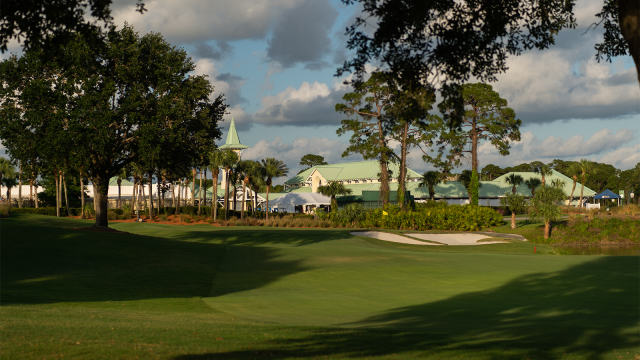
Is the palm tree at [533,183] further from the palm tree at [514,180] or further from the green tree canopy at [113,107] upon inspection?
the green tree canopy at [113,107]

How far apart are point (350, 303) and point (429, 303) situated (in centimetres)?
230

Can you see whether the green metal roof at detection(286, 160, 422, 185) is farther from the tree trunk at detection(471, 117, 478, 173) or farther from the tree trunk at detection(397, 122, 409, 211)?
the tree trunk at detection(397, 122, 409, 211)

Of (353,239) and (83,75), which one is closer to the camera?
(83,75)

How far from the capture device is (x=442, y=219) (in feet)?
158

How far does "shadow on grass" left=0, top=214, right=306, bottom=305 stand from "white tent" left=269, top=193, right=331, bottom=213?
46.9 metres

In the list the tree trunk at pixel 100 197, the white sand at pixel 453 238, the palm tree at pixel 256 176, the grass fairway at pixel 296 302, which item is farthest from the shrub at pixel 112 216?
the white sand at pixel 453 238

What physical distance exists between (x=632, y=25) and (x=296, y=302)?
10.8m

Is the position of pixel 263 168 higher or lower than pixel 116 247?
higher

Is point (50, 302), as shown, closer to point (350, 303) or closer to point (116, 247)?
point (350, 303)

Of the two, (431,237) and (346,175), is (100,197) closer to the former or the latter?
(431,237)

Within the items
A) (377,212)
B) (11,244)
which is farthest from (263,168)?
(11,244)

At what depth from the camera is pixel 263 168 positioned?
70.2m

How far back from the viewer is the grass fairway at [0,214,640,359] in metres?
8.21

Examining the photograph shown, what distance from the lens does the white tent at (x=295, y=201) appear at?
75688 millimetres
